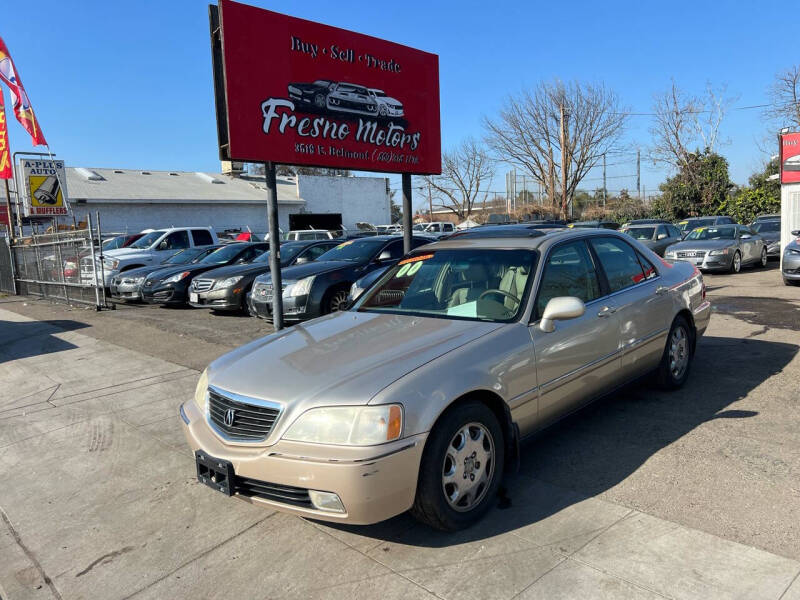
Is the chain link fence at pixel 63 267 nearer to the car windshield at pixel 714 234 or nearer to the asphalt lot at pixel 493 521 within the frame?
the asphalt lot at pixel 493 521

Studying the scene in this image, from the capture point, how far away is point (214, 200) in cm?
3419

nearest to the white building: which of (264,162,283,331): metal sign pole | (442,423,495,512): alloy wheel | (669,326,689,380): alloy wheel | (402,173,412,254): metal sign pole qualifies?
(402,173,412,254): metal sign pole

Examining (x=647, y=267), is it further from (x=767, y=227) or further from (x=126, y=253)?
(x=767, y=227)

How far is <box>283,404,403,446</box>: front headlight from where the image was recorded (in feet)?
9.34

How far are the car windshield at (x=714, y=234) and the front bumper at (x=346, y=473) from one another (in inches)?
607

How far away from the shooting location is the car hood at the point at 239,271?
1145 centimetres

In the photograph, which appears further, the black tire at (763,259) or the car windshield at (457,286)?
the black tire at (763,259)

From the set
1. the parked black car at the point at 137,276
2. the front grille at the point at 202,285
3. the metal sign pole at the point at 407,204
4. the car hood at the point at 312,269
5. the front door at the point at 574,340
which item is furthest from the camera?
the parked black car at the point at 137,276

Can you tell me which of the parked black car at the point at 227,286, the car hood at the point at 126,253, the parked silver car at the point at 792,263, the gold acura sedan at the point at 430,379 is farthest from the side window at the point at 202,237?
the parked silver car at the point at 792,263

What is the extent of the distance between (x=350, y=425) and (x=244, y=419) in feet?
2.16

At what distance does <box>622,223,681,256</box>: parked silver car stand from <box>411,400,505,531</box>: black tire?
1459 cm

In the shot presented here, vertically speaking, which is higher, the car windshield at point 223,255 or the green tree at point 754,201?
the green tree at point 754,201

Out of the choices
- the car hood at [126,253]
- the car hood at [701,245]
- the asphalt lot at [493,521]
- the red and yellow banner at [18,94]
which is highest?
the red and yellow banner at [18,94]

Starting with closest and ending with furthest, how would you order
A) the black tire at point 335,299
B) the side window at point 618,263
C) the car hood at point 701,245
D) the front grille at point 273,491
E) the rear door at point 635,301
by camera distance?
the front grille at point 273,491 < the rear door at point 635,301 < the side window at point 618,263 < the black tire at point 335,299 < the car hood at point 701,245
